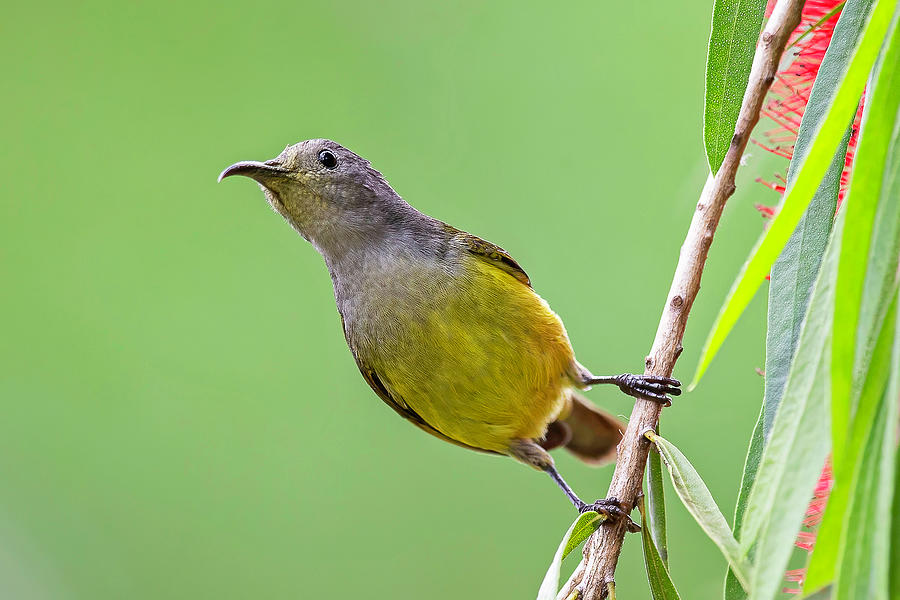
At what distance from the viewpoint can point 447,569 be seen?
5.92m

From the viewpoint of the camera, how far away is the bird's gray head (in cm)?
314

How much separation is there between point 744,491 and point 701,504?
0.09 m

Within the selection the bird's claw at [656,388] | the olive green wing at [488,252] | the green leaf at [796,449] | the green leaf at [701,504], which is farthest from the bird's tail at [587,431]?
the green leaf at [796,449]

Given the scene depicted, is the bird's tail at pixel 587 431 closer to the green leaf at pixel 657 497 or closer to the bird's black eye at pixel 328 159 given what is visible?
the bird's black eye at pixel 328 159

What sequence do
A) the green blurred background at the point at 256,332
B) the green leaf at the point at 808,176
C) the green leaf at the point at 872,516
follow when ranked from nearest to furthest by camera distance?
the green leaf at the point at 872,516, the green leaf at the point at 808,176, the green blurred background at the point at 256,332

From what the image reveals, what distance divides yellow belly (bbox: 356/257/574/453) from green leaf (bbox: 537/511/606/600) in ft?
3.28

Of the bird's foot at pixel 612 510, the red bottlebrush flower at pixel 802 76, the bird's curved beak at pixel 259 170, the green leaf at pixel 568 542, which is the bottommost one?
the green leaf at pixel 568 542

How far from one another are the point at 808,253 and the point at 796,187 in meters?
0.47

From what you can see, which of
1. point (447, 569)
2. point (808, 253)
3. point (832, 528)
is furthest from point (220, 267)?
point (832, 528)

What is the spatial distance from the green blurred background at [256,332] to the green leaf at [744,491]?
12.3ft

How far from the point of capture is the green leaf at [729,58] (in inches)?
78.1

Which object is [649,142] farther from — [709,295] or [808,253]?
[808,253]

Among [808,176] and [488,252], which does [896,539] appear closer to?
[808,176]

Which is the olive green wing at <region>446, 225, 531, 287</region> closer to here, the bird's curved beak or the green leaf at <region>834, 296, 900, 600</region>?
the bird's curved beak
